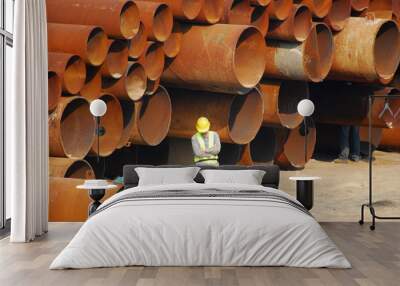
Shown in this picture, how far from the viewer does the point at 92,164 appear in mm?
7035

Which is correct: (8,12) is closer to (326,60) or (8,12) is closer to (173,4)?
(173,4)

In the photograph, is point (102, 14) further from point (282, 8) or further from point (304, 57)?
point (304, 57)

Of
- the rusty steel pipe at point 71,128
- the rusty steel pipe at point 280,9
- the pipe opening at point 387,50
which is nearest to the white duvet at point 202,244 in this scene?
the rusty steel pipe at point 71,128

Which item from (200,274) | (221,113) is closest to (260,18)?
(221,113)

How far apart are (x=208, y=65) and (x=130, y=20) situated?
2.78 feet

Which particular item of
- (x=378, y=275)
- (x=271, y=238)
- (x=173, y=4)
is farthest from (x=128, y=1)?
(x=378, y=275)

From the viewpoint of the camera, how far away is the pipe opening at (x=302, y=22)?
7.21 m

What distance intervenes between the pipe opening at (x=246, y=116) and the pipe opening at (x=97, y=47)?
1710mm

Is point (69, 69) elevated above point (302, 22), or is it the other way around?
point (302, 22)

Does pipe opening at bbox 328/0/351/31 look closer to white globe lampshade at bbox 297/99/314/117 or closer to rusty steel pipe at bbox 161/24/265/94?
white globe lampshade at bbox 297/99/314/117

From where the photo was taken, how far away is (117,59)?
6301mm

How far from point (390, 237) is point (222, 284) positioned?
2.27 meters

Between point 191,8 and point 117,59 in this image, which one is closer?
point 117,59

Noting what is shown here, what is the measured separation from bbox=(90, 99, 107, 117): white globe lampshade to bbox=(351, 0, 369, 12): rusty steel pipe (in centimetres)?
333
